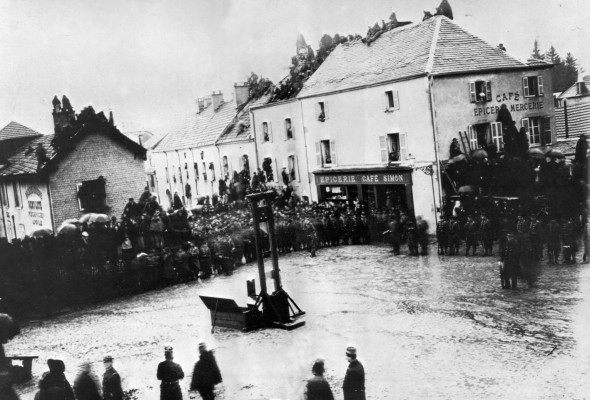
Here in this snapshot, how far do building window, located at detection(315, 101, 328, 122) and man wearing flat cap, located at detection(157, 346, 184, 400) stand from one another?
53.3 ft

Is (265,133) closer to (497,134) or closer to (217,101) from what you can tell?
(217,101)

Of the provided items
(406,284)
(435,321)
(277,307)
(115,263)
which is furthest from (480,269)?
(115,263)

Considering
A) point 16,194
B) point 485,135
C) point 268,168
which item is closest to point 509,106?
point 485,135

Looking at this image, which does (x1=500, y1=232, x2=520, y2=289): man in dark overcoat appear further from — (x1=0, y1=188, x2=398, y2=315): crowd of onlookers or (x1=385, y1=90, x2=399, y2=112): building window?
(x1=385, y1=90, x2=399, y2=112): building window

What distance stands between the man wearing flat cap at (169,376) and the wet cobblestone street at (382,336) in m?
0.90

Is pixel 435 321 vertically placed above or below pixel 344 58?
below

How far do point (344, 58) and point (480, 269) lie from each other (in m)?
11.5

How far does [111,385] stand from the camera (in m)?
9.48

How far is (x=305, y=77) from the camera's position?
23.4 metres

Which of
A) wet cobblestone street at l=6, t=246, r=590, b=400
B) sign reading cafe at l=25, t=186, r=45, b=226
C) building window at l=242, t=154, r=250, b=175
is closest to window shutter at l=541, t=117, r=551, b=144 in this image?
wet cobblestone street at l=6, t=246, r=590, b=400

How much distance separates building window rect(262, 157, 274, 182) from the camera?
68.2 feet

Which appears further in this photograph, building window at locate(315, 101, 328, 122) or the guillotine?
building window at locate(315, 101, 328, 122)

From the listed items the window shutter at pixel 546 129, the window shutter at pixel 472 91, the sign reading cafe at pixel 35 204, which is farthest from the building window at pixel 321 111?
the sign reading cafe at pixel 35 204

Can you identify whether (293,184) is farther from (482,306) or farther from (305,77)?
(482,306)
